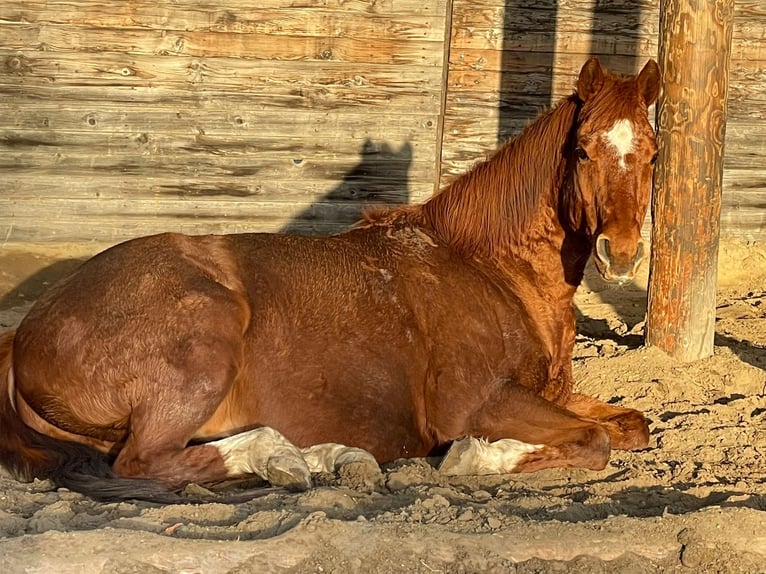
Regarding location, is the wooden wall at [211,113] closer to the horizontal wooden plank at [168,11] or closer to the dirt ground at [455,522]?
the horizontal wooden plank at [168,11]

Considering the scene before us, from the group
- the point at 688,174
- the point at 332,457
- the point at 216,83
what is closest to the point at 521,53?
the point at 216,83

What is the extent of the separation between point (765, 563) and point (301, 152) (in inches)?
234

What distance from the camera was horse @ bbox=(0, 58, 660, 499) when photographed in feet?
14.3

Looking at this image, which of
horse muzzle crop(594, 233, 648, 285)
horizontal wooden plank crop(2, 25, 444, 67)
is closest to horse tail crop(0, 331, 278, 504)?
horse muzzle crop(594, 233, 648, 285)

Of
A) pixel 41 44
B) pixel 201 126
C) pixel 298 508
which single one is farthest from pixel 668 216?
pixel 41 44

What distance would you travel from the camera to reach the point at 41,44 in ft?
27.3

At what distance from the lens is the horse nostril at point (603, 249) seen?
464cm

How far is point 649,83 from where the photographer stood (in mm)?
4887

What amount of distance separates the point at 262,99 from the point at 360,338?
172 inches

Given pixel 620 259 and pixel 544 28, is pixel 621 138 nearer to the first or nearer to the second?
pixel 620 259

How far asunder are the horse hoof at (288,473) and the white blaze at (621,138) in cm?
195

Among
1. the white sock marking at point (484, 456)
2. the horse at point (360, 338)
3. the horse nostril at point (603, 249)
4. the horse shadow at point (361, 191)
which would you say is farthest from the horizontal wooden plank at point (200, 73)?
the white sock marking at point (484, 456)

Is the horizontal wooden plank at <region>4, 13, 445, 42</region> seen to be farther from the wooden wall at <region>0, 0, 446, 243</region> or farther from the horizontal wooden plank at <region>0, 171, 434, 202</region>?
the horizontal wooden plank at <region>0, 171, 434, 202</region>

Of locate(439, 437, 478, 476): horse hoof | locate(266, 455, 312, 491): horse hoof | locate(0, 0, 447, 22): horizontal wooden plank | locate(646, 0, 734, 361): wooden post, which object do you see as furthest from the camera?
locate(0, 0, 447, 22): horizontal wooden plank
